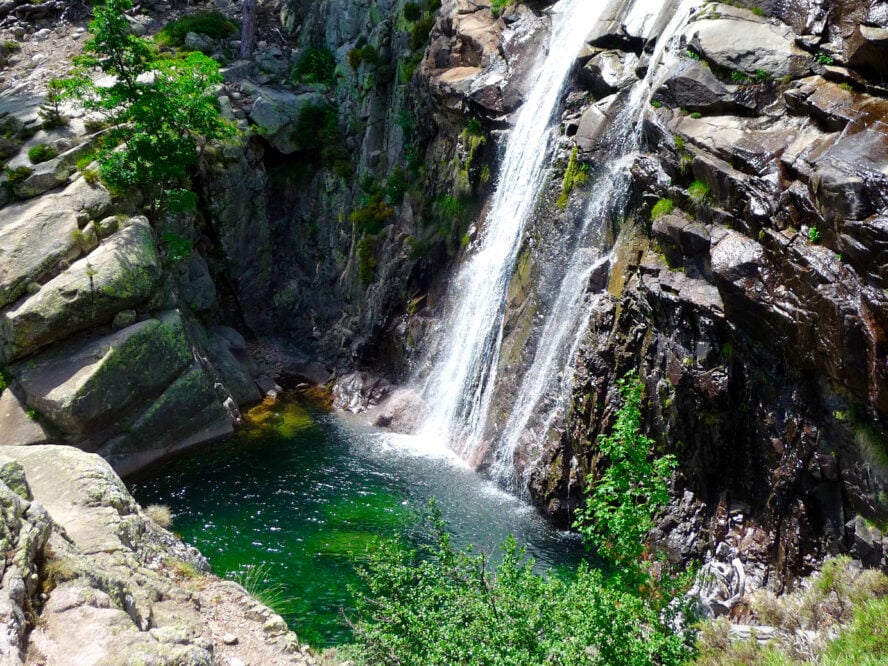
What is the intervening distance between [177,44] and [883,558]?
37.5 m

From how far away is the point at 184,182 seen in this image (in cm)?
2856

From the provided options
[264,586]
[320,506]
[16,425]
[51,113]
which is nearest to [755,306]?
[264,586]

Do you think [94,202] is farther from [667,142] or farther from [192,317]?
[667,142]

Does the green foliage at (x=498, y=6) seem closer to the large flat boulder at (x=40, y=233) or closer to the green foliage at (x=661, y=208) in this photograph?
the green foliage at (x=661, y=208)

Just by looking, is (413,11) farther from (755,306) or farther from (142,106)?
(755,306)

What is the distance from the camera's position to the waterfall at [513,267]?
19.5 meters

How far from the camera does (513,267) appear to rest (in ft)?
75.2

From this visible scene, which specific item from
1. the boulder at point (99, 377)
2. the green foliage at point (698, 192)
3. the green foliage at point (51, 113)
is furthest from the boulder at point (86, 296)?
the green foliage at point (698, 192)

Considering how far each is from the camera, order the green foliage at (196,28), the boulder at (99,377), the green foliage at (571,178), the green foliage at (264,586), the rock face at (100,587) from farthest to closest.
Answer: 1. the green foliage at (196,28)
2. the boulder at (99,377)
3. the green foliage at (571,178)
4. the green foliage at (264,586)
5. the rock face at (100,587)

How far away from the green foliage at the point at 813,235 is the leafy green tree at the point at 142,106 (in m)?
22.1

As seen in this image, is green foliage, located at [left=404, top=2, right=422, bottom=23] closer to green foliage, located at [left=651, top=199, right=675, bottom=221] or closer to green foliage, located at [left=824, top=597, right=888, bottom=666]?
green foliage, located at [left=651, top=199, right=675, bottom=221]

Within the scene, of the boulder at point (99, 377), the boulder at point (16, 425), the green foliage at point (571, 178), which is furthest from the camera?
the boulder at point (99, 377)

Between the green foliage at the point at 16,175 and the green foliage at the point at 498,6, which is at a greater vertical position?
the green foliage at the point at 498,6

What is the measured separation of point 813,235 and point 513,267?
11.0m
